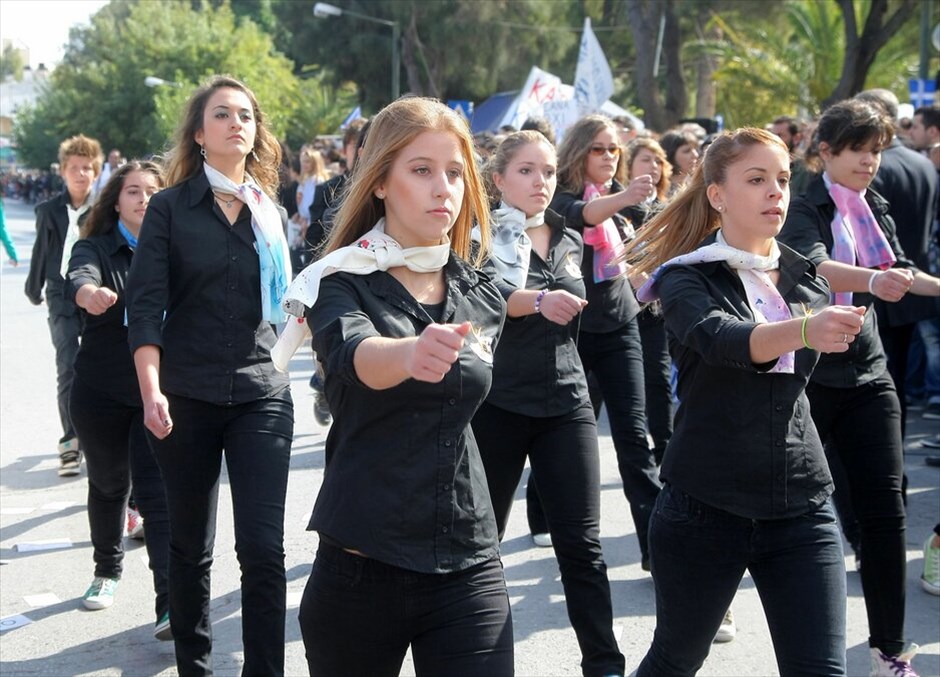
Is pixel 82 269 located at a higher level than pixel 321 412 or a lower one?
higher

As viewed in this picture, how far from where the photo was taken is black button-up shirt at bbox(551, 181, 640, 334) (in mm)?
5582

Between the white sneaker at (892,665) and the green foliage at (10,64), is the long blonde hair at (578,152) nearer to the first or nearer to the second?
the white sneaker at (892,665)

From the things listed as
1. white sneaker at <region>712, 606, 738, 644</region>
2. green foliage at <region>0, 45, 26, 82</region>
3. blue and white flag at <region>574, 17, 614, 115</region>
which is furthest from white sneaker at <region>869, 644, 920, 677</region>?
green foliage at <region>0, 45, 26, 82</region>

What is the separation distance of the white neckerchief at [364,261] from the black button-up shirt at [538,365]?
131cm

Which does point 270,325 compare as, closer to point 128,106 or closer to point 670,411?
point 670,411

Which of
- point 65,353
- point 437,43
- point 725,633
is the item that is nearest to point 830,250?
point 725,633

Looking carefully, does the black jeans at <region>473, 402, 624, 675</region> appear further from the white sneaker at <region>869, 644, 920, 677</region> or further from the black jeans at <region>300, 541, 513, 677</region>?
the black jeans at <region>300, 541, 513, 677</region>

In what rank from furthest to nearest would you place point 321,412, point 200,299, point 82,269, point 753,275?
point 321,412 → point 82,269 → point 200,299 → point 753,275

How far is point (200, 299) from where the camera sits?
4414 millimetres

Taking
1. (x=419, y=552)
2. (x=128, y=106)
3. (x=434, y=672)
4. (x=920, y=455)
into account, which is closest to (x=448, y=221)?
(x=419, y=552)

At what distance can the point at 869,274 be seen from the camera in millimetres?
4250

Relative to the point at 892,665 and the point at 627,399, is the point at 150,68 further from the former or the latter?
the point at 892,665

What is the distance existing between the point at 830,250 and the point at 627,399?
4.00 ft

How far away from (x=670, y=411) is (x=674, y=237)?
3112 mm
